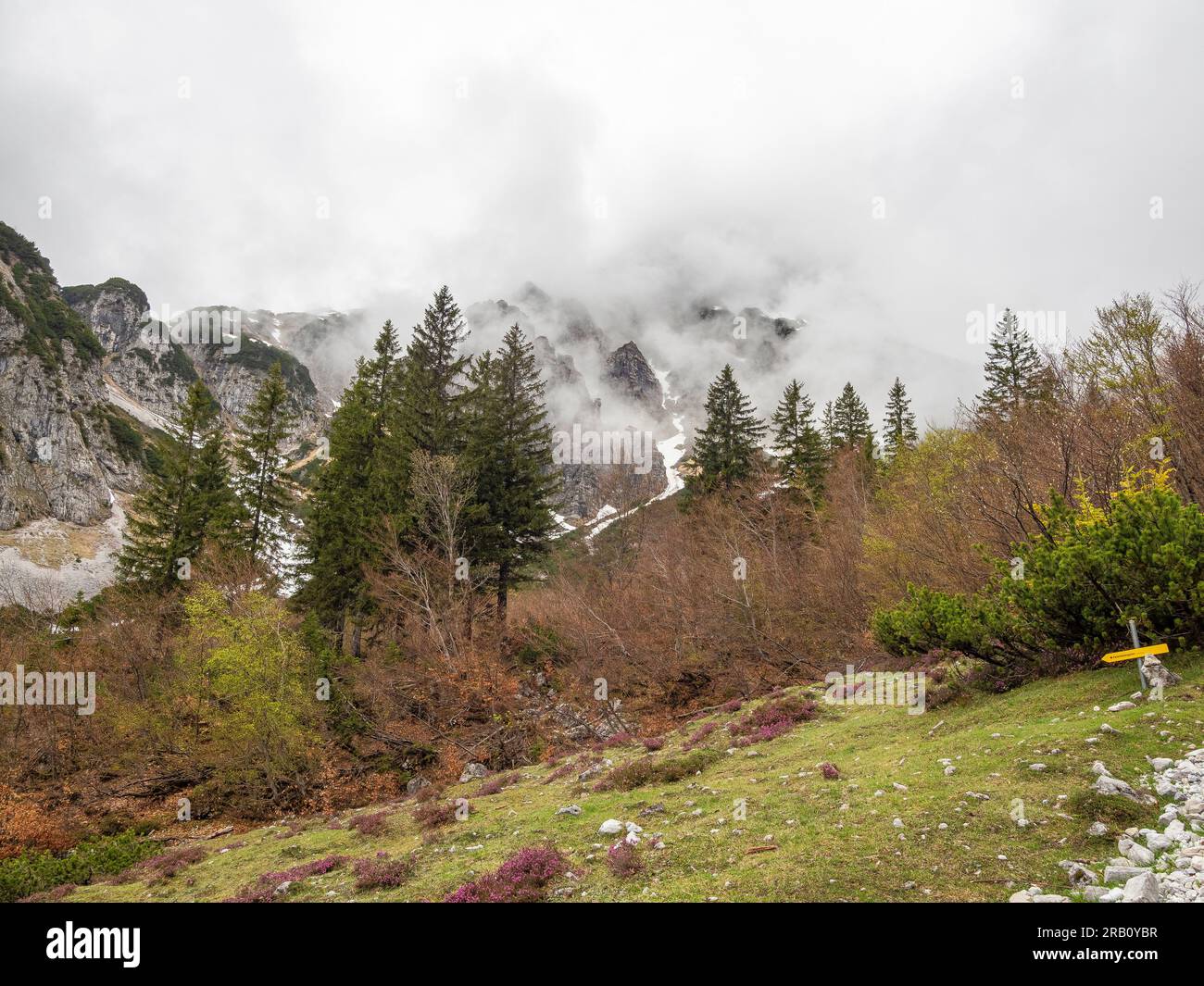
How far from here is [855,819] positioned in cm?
690

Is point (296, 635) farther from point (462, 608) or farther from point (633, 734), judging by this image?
point (633, 734)

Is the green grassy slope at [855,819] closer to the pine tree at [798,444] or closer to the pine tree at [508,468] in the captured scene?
the pine tree at [508,468]

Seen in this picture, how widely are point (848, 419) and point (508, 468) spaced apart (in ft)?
124

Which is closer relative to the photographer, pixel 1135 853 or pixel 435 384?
pixel 1135 853

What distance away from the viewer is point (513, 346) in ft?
118

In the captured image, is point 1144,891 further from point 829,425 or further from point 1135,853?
point 829,425

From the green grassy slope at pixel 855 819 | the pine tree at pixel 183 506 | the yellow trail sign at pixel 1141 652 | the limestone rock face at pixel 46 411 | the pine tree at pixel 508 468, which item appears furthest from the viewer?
the limestone rock face at pixel 46 411

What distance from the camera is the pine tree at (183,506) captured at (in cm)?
3212

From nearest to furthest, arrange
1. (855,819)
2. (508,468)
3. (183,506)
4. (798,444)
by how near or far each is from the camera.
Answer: (855,819) → (508,468) → (183,506) → (798,444)

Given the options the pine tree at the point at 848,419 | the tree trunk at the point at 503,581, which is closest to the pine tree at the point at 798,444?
the pine tree at the point at 848,419

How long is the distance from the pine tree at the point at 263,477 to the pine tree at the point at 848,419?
147 ft

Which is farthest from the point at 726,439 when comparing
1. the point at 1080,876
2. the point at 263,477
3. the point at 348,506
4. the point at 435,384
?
the point at 1080,876

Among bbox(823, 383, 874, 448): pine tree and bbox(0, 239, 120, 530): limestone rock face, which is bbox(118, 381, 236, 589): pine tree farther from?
bbox(0, 239, 120, 530): limestone rock face
